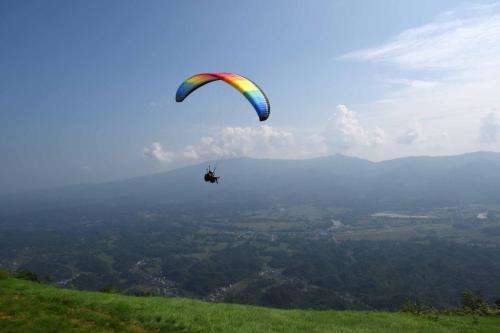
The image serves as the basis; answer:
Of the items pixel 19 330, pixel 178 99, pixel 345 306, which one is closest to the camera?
pixel 19 330

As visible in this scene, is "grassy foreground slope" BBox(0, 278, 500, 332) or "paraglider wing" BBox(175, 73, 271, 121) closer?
"grassy foreground slope" BBox(0, 278, 500, 332)

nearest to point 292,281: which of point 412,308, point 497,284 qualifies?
point 497,284

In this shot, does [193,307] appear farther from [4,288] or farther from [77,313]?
[4,288]

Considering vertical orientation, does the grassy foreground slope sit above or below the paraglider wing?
below

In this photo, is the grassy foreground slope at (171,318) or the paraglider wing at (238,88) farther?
the paraglider wing at (238,88)

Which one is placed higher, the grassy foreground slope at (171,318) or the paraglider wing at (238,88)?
the paraglider wing at (238,88)

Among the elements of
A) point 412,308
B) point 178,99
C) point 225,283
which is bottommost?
point 225,283
